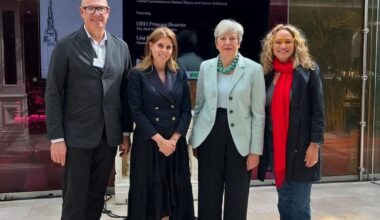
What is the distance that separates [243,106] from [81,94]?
3.34ft

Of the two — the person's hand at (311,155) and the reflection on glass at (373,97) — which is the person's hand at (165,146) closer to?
the person's hand at (311,155)

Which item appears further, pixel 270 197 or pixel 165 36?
pixel 270 197

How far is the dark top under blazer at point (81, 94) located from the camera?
2734 mm

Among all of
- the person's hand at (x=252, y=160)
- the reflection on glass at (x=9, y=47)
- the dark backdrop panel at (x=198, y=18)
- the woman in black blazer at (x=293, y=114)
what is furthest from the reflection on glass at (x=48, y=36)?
the person's hand at (x=252, y=160)

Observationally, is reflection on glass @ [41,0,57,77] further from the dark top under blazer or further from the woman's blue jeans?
the woman's blue jeans

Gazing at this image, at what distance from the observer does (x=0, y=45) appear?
4.42m

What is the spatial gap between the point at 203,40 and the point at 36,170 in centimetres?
223

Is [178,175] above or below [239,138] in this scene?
below

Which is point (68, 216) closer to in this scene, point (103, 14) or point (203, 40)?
point (103, 14)

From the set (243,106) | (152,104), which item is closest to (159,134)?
(152,104)

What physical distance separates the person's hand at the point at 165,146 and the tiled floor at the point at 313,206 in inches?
57.5

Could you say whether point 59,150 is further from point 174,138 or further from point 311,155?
point 311,155

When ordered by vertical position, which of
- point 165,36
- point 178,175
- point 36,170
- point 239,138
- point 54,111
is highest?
point 165,36

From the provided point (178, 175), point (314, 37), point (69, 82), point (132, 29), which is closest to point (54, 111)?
point (69, 82)
